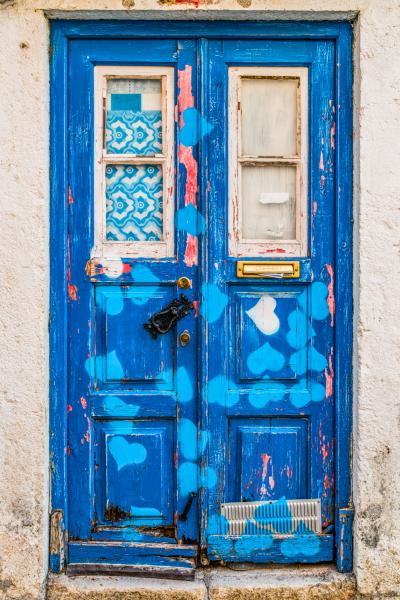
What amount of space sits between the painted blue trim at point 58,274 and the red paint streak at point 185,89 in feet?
1.84

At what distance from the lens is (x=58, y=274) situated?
3.02 m

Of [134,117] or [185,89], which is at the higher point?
[185,89]

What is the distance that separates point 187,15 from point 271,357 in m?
1.71

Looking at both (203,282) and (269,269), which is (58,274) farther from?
(269,269)

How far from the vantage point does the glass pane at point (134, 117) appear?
10.1 ft

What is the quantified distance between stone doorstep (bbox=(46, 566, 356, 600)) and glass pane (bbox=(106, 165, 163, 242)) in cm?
168

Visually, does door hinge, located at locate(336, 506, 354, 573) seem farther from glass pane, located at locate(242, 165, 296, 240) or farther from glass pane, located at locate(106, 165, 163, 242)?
glass pane, located at locate(106, 165, 163, 242)

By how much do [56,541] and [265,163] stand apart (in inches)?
84.3

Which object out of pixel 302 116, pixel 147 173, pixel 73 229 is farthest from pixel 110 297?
pixel 302 116

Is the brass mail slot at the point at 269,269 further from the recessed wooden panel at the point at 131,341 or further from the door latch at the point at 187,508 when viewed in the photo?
the door latch at the point at 187,508

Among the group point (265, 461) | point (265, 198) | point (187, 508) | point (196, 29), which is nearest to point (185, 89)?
point (196, 29)

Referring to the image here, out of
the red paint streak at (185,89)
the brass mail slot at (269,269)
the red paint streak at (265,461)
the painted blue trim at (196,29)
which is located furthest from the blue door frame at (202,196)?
the red paint streak at (265,461)

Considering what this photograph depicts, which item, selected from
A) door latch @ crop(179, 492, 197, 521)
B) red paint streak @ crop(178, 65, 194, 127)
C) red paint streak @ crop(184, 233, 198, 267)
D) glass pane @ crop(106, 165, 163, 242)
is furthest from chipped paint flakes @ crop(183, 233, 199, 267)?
door latch @ crop(179, 492, 197, 521)

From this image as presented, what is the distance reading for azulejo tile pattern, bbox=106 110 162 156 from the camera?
307 cm
